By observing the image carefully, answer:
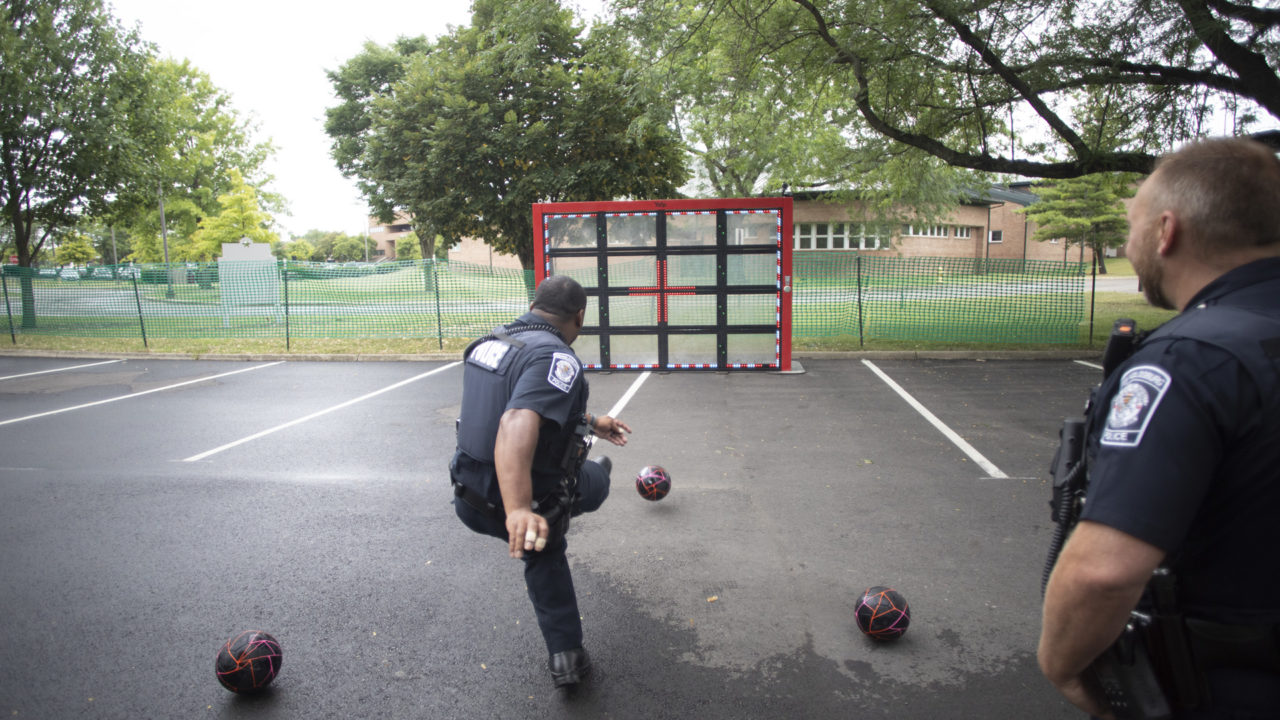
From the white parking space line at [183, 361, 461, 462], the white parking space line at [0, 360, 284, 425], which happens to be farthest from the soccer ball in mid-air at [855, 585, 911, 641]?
the white parking space line at [0, 360, 284, 425]

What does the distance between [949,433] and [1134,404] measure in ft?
21.3

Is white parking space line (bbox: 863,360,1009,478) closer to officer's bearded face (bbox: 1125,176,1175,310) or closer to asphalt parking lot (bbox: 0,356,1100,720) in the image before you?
asphalt parking lot (bbox: 0,356,1100,720)

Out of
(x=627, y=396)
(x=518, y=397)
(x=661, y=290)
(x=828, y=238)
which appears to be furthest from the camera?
(x=828, y=238)

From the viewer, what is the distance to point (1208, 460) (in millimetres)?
1267

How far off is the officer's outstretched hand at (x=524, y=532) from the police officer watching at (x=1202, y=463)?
5.24 ft

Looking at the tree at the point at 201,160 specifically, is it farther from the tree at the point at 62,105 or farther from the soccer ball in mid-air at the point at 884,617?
the soccer ball in mid-air at the point at 884,617

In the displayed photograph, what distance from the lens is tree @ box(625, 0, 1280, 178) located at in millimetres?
9969

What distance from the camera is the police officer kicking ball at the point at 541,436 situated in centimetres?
279

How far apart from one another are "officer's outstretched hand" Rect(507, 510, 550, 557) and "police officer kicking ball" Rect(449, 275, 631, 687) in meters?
0.14

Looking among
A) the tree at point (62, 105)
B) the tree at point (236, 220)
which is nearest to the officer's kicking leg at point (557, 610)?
the tree at point (62, 105)

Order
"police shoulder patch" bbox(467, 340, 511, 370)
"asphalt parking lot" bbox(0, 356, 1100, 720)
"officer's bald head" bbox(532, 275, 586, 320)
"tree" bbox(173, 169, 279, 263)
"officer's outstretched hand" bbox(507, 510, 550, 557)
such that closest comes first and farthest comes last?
"officer's outstretched hand" bbox(507, 510, 550, 557), "police shoulder patch" bbox(467, 340, 511, 370), "asphalt parking lot" bbox(0, 356, 1100, 720), "officer's bald head" bbox(532, 275, 586, 320), "tree" bbox(173, 169, 279, 263)

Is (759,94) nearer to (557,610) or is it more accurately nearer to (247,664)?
(557,610)

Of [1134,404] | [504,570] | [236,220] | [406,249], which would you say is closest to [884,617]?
[504,570]

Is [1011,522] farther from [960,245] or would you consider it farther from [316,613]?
[960,245]
